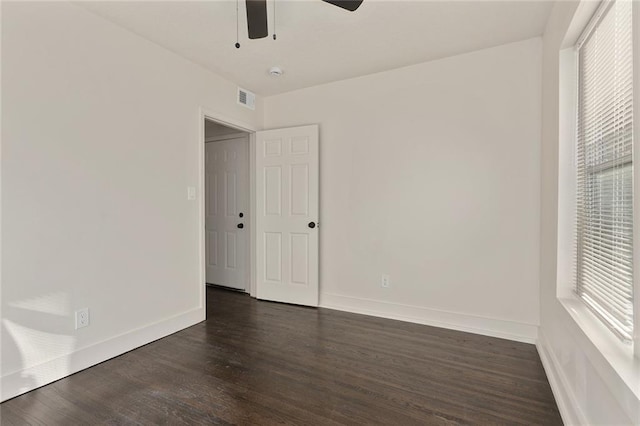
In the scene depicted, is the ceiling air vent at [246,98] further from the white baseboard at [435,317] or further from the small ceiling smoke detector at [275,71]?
the white baseboard at [435,317]

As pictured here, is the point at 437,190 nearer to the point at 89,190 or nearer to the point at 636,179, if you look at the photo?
the point at 636,179

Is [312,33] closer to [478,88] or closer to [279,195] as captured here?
[478,88]

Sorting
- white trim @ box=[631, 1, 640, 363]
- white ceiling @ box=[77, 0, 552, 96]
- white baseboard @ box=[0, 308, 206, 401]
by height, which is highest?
white ceiling @ box=[77, 0, 552, 96]

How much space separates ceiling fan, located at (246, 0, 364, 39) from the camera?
196 centimetres

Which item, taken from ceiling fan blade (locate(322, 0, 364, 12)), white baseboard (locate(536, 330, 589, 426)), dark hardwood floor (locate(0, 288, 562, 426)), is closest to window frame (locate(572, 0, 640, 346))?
white baseboard (locate(536, 330, 589, 426))

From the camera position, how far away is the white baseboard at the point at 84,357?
2.04m

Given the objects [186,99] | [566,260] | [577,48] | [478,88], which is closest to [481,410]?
[566,260]

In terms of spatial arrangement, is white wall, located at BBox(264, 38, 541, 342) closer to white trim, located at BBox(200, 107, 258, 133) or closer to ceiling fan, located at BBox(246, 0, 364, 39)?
white trim, located at BBox(200, 107, 258, 133)

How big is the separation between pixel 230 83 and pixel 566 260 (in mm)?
3490

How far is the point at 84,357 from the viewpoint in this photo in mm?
2385

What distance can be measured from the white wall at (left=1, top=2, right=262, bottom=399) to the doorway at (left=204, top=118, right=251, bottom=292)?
1164mm

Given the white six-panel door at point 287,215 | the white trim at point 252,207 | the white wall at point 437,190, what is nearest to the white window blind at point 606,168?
the white wall at point 437,190

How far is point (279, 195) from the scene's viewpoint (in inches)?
158

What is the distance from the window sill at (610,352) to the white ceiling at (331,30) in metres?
2.13
